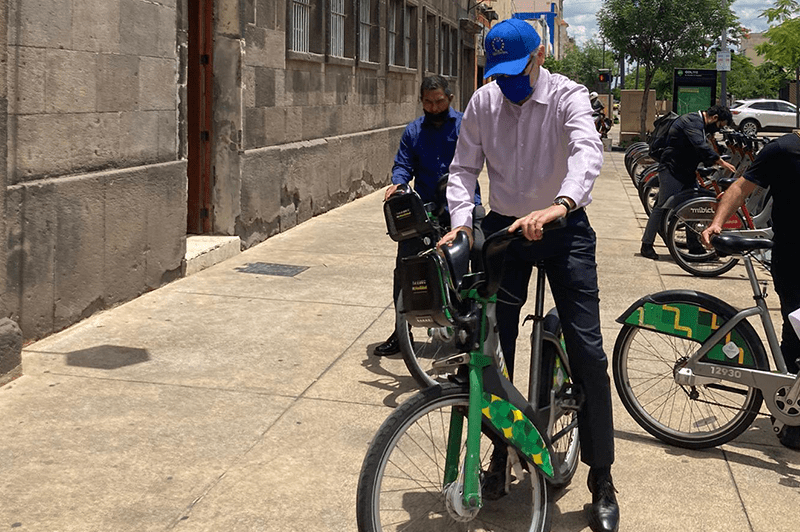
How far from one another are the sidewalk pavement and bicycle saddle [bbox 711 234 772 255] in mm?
941

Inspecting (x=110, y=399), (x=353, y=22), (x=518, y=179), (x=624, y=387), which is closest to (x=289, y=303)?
(x=110, y=399)

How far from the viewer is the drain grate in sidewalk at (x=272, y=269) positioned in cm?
879

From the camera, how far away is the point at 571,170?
135 inches

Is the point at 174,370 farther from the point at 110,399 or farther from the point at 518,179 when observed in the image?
the point at 518,179

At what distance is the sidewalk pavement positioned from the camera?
153 inches

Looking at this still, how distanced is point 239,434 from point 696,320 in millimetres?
2120

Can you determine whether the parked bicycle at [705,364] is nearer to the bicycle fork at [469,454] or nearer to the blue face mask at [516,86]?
the blue face mask at [516,86]

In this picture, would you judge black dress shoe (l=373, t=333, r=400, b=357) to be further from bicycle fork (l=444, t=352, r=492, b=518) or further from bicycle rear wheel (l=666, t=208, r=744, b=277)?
bicycle rear wheel (l=666, t=208, r=744, b=277)

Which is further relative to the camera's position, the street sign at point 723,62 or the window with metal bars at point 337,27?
the street sign at point 723,62

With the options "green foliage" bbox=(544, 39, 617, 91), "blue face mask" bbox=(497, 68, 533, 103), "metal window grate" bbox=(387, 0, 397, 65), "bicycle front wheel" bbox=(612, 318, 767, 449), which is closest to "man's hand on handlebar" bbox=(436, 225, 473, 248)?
"blue face mask" bbox=(497, 68, 533, 103)

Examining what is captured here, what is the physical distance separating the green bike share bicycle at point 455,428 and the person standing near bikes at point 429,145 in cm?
278

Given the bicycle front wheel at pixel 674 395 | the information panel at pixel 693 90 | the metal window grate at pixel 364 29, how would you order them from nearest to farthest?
1. the bicycle front wheel at pixel 674 395
2. the metal window grate at pixel 364 29
3. the information panel at pixel 693 90

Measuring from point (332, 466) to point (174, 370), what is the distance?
5.60ft

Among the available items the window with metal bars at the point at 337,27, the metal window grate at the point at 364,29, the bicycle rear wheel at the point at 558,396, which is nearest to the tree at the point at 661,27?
the metal window grate at the point at 364,29
